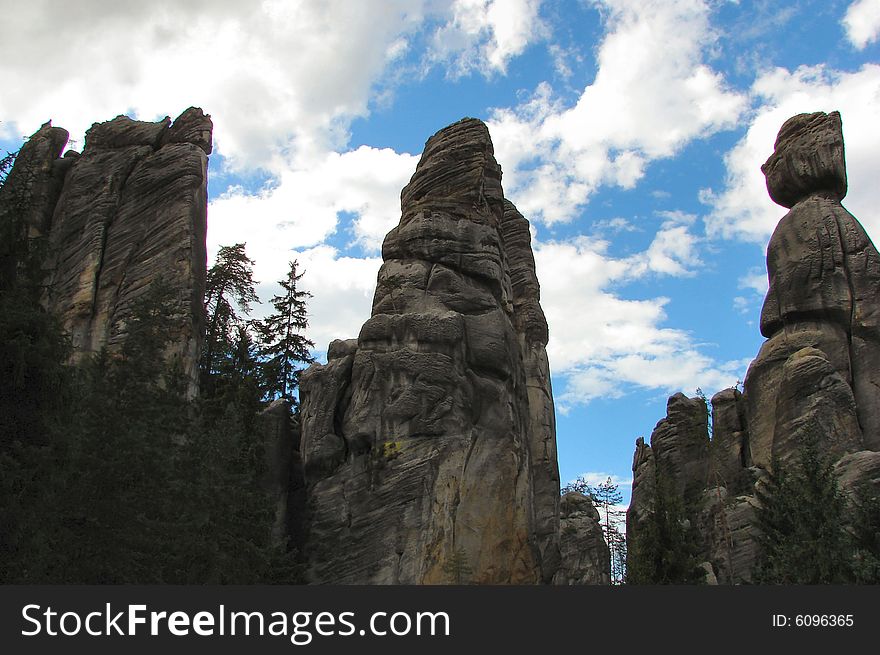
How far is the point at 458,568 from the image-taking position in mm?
→ 30984

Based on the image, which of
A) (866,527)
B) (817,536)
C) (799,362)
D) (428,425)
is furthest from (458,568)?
(799,362)

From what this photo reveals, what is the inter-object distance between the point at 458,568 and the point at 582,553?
100ft

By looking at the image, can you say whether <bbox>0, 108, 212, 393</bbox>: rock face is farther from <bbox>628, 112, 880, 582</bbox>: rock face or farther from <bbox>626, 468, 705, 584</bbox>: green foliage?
<bbox>628, 112, 880, 582</bbox>: rock face

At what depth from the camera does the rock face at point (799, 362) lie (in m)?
42.3

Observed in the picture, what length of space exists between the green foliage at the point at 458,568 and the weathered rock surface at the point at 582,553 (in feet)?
84.8

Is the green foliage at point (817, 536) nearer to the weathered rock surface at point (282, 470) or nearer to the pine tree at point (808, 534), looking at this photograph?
the pine tree at point (808, 534)

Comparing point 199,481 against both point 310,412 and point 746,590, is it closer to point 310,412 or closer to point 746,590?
point 310,412

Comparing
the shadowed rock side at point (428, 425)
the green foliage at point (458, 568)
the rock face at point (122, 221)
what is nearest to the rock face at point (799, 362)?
the shadowed rock side at point (428, 425)

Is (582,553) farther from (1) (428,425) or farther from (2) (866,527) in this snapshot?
(2) (866,527)

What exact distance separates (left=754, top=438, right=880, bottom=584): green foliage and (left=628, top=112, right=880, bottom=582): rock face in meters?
6.76

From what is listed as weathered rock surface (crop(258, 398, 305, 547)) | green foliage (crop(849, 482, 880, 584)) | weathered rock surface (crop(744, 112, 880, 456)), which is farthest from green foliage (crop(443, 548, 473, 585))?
weathered rock surface (crop(744, 112, 880, 456))

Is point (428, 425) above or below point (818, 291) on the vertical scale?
below

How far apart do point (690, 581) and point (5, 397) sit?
77.1ft

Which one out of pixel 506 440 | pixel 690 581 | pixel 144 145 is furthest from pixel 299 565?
pixel 144 145
